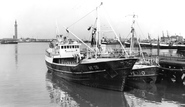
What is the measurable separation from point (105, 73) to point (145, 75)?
618cm

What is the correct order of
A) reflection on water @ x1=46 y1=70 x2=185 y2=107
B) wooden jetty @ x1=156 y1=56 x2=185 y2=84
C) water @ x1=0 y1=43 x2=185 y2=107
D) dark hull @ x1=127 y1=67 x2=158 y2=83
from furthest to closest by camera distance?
wooden jetty @ x1=156 y1=56 x2=185 y2=84, dark hull @ x1=127 y1=67 x2=158 y2=83, reflection on water @ x1=46 y1=70 x2=185 y2=107, water @ x1=0 y1=43 x2=185 y2=107

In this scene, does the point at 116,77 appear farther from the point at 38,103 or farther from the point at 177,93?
the point at 38,103

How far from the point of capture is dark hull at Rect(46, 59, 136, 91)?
2380 centimetres

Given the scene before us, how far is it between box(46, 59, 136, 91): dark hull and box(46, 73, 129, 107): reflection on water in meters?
0.68

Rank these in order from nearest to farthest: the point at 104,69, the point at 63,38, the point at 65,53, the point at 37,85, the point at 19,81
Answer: the point at 104,69, the point at 37,85, the point at 19,81, the point at 65,53, the point at 63,38

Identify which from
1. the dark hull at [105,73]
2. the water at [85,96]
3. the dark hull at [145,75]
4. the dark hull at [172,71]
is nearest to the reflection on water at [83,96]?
the water at [85,96]

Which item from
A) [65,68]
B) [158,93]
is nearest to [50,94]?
[65,68]

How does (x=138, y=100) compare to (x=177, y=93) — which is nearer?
(x=138, y=100)

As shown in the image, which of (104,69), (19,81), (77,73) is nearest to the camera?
(104,69)

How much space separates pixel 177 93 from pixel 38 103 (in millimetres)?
14346

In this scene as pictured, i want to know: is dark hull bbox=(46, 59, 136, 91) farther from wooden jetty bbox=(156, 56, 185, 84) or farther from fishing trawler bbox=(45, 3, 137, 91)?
wooden jetty bbox=(156, 56, 185, 84)

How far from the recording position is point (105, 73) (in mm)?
24609

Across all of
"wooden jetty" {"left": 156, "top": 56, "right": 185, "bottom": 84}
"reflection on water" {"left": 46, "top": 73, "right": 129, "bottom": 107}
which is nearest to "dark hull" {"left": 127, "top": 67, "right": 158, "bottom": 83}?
"wooden jetty" {"left": 156, "top": 56, "right": 185, "bottom": 84}

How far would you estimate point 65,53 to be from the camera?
34.7 metres
